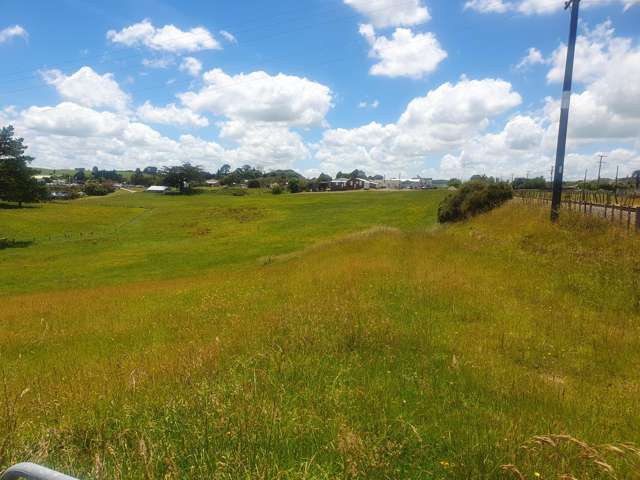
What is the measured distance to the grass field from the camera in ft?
11.0

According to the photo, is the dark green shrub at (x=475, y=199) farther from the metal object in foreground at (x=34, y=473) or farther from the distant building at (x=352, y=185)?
the distant building at (x=352, y=185)

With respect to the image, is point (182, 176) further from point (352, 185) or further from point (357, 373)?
point (357, 373)

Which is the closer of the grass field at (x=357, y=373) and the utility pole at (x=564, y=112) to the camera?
the grass field at (x=357, y=373)

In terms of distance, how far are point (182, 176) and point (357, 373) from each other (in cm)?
15297

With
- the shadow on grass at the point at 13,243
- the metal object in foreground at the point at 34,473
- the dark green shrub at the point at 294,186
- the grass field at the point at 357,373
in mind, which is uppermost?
the dark green shrub at the point at 294,186

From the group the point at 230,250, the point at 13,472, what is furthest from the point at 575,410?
the point at 230,250

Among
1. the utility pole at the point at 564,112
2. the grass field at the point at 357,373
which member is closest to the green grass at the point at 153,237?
the grass field at the point at 357,373

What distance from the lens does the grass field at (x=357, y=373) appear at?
335 centimetres

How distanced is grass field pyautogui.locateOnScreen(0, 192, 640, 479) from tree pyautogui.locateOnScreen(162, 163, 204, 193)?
139 metres

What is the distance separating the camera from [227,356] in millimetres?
6168

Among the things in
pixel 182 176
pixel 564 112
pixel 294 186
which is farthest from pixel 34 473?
pixel 182 176

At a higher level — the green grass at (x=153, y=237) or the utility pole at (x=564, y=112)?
the utility pole at (x=564, y=112)

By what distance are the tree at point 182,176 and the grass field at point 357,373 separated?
138557mm

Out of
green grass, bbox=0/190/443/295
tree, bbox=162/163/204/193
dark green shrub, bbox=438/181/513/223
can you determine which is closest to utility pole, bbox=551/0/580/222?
dark green shrub, bbox=438/181/513/223
